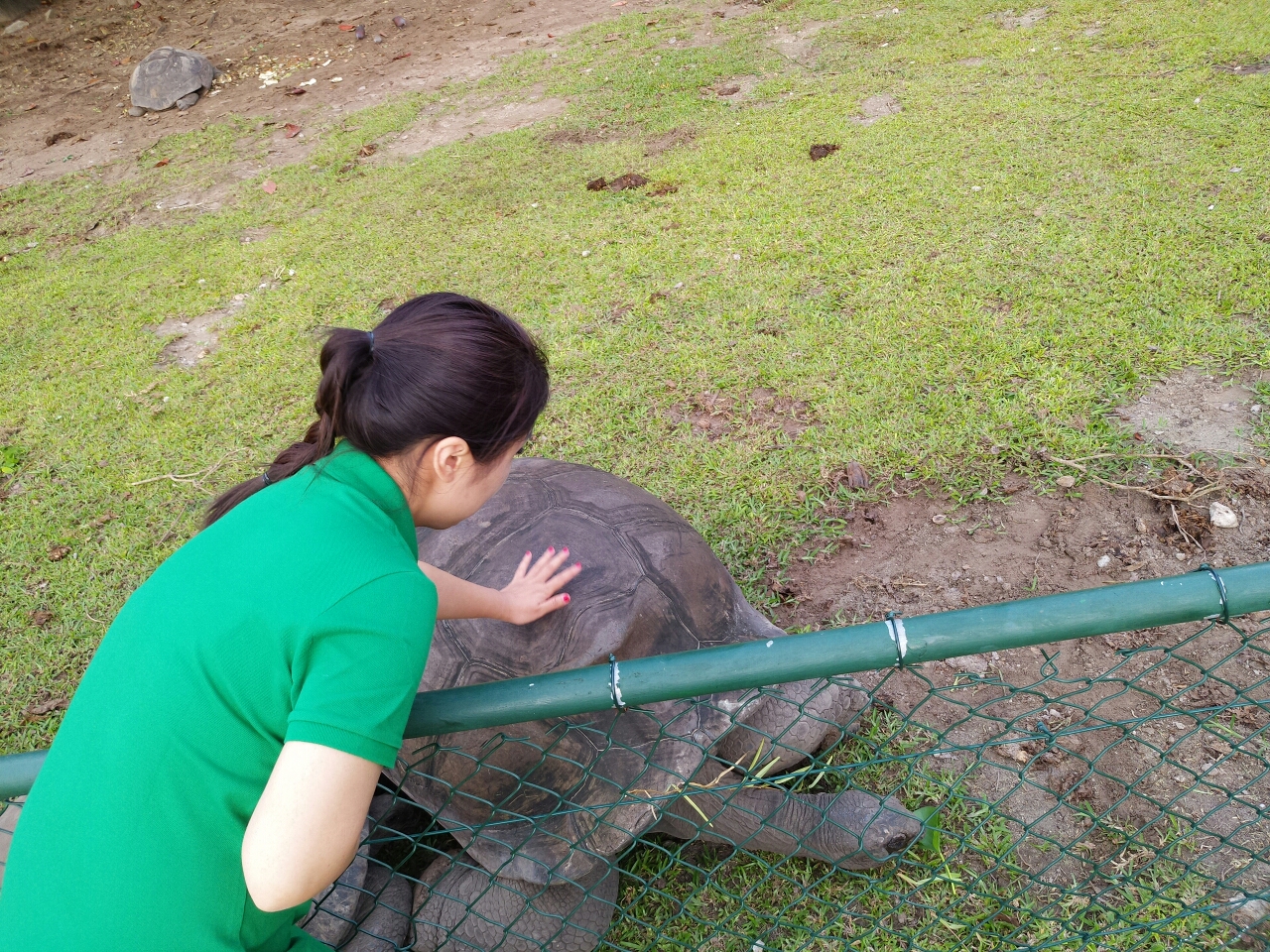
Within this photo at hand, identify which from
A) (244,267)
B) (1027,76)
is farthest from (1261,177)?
(244,267)

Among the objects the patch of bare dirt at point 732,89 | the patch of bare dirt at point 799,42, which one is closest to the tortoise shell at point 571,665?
the patch of bare dirt at point 732,89

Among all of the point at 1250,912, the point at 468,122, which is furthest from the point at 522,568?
the point at 468,122

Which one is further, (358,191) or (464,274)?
(358,191)

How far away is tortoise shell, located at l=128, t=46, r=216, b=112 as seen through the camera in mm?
7453

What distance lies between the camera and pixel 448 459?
4.26ft

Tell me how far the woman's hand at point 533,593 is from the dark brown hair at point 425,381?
44 cm

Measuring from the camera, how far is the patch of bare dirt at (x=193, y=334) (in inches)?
164

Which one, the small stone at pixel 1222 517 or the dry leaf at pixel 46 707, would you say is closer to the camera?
the small stone at pixel 1222 517

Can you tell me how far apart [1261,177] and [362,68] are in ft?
22.1

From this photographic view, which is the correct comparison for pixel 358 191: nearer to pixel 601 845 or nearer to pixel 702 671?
A: pixel 601 845

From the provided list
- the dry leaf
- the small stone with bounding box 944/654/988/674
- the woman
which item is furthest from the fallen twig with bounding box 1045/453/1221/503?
the dry leaf

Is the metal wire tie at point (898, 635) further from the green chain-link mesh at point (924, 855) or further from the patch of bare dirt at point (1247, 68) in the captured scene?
the patch of bare dirt at point (1247, 68)

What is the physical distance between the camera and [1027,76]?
5.10 meters

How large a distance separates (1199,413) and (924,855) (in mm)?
1828
